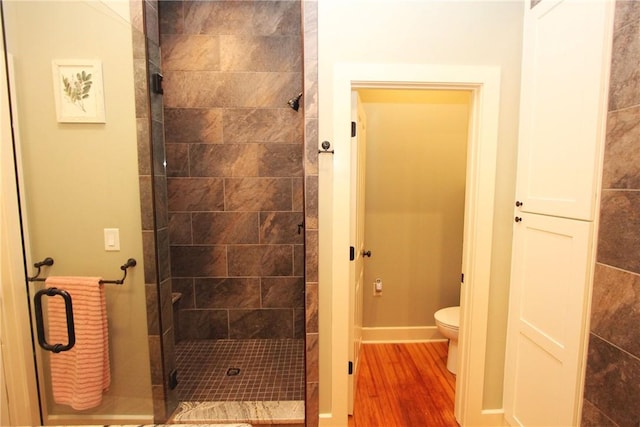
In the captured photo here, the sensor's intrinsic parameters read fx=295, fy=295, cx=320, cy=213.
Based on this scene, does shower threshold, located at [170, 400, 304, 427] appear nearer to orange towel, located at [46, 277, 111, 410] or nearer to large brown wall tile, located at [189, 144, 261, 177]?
orange towel, located at [46, 277, 111, 410]

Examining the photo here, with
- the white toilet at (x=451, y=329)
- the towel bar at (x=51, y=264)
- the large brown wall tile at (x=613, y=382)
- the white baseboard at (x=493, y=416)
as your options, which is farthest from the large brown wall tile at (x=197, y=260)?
the large brown wall tile at (x=613, y=382)

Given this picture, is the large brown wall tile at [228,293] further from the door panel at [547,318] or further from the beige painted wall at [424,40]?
the door panel at [547,318]

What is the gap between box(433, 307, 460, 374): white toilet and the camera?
2.27 metres

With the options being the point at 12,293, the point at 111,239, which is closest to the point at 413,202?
the point at 111,239

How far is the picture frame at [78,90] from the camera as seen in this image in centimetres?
153

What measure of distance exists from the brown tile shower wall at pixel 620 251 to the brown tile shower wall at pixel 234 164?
5.96 feet

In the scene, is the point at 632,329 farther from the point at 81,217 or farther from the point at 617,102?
the point at 81,217

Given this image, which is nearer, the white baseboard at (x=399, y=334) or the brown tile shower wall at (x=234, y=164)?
the brown tile shower wall at (x=234, y=164)

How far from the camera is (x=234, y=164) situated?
8.52 ft

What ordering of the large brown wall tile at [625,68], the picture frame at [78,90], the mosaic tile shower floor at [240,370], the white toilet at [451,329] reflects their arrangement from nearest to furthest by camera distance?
the large brown wall tile at [625,68] < the picture frame at [78,90] < the mosaic tile shower floor at [240,370] < the white toilet at [451,329]

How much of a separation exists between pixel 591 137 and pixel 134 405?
2704 mm

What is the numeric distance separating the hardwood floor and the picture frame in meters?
2.39

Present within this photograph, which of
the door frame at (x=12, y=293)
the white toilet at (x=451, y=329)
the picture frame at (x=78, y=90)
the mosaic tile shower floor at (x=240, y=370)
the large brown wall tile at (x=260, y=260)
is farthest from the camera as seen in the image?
the large brown wall tile at (x=260, y=260)

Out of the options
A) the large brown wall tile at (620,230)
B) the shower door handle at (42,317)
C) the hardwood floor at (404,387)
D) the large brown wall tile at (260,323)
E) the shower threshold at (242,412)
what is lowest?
the hardwood floor at (404,387)
